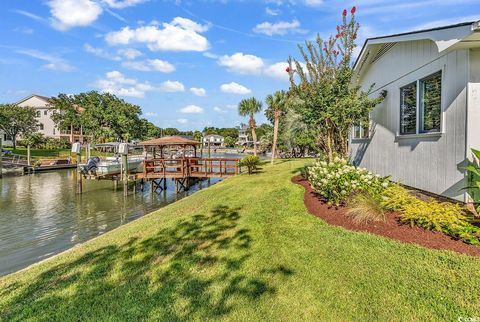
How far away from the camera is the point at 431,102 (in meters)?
6.88

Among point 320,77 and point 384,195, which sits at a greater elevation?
point 320,77

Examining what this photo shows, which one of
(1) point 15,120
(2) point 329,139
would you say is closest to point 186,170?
(2) point 329,139

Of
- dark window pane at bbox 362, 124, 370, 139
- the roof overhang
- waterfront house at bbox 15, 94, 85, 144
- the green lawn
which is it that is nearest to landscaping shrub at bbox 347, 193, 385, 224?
the green lawn

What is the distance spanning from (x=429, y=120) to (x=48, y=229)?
13724 mm

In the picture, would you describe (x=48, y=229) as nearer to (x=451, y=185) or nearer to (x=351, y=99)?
(x=351, y=99)

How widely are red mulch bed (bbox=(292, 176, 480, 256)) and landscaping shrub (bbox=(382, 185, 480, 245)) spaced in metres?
0.10

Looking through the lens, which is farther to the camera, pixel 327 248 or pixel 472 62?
pixel 472 62

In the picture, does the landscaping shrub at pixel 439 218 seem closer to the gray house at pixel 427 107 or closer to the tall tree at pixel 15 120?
the gray house at pixel 427 107

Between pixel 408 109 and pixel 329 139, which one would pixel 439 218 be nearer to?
pixel 408 109

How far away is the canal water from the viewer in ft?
31.0

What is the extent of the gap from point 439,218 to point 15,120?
66258 millimetres

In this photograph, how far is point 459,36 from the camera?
4.80 m

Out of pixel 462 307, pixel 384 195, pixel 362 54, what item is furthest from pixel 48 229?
pixel 362 54

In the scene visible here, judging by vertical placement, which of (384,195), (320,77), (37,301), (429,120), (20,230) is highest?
(320,77)
